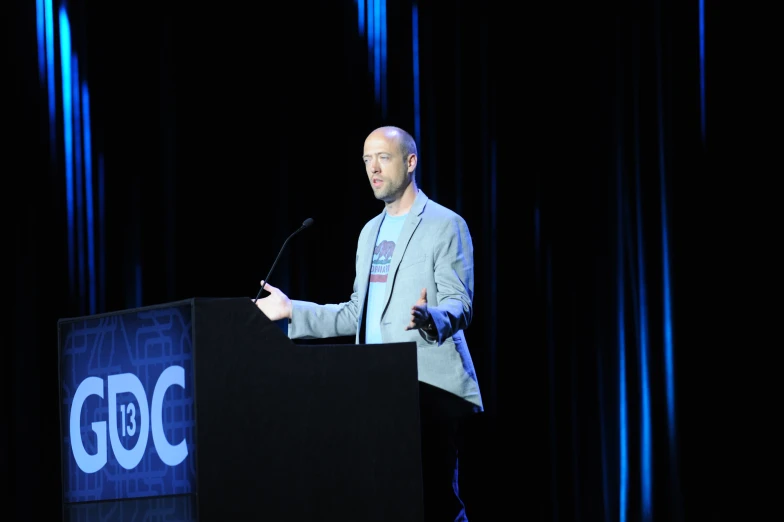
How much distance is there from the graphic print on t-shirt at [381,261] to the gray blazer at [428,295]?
0.03 m

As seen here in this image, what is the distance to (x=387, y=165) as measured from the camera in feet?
9.11

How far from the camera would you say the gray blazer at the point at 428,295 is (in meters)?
2.60

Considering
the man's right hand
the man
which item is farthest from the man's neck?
the man's right hand

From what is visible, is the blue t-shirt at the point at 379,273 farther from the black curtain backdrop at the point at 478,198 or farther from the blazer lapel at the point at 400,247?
the black curtain backdrop at the point at 478,198

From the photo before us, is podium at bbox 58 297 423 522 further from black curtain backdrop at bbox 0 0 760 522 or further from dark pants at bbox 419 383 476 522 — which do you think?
black curtain backdrop at bbox 0 0 760 522

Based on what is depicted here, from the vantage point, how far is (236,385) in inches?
74.4

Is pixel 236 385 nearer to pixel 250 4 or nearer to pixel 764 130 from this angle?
pixel 764 130

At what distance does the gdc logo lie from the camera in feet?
6.21

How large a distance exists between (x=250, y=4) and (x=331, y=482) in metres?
2.83

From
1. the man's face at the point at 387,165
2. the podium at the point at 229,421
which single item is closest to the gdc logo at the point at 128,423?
the podium at the point at 229,421

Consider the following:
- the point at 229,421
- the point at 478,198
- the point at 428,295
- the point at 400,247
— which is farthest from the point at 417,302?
the point at 478,198

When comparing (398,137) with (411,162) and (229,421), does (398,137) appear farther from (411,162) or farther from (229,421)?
(229,421)

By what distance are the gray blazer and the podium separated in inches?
19.1

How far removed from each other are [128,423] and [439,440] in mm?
931
